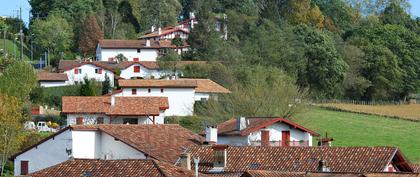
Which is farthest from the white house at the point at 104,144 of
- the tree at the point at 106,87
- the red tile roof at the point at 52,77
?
the red tile roof at the point at 52,77

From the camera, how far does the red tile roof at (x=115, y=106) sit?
7750cm

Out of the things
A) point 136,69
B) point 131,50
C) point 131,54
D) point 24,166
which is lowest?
point 24,166

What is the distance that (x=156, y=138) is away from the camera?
53.9 m

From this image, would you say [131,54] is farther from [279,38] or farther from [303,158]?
[303,158]

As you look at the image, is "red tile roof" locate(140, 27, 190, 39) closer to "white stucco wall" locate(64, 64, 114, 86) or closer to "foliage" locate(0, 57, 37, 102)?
"white stucco wall" locate(64, 64, 114, 86)

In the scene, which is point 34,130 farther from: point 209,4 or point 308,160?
point 209,4

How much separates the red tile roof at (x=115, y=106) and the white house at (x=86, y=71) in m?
22.0

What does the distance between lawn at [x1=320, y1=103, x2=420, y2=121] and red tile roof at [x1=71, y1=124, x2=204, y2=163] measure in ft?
168

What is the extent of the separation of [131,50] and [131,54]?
0.38 meters

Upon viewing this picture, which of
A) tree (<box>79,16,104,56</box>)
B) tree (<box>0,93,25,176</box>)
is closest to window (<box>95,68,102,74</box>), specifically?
tree (<box>79,16,104,56</box>)

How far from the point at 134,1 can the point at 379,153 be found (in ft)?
302

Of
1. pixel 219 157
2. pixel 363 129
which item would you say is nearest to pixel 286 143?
pixel 219 157

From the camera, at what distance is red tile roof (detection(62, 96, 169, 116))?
77500mm

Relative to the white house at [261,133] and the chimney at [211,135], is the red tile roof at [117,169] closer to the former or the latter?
the chimney at [211,135]
